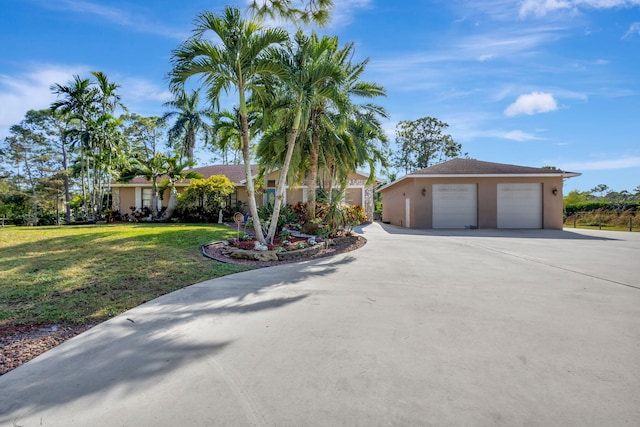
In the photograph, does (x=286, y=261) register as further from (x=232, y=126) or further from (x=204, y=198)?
(x=204, y=198)

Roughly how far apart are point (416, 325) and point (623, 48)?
12243 millimetres

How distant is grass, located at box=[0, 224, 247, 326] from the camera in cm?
434

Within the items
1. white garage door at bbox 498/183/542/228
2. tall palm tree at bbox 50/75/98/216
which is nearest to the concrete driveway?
white garage door at bbox 498/183/542/228

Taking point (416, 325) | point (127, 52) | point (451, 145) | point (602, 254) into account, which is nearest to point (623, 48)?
point (602, 254)

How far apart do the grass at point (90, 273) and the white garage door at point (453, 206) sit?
511 inches

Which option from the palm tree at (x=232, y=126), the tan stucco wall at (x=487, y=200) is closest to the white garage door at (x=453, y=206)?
the tan stucco wall at (x=487, y=200)

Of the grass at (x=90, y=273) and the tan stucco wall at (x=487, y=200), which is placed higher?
the tan stucco wall at (x=487, y=200)

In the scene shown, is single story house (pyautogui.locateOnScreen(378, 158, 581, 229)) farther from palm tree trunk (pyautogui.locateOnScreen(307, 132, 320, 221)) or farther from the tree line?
palm tree trunk (pyautogui.locateOnScreen(307, 132, 320, 221))

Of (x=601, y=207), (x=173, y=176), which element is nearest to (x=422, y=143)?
(x=601, y=207)

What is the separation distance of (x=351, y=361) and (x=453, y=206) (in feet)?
55.6

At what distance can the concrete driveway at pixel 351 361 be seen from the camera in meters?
2.08

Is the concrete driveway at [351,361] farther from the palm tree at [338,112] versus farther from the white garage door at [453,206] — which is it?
the white garage door at [453,206]

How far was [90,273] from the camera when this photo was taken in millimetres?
6199

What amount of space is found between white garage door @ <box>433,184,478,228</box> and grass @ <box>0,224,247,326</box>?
13.0 metres
